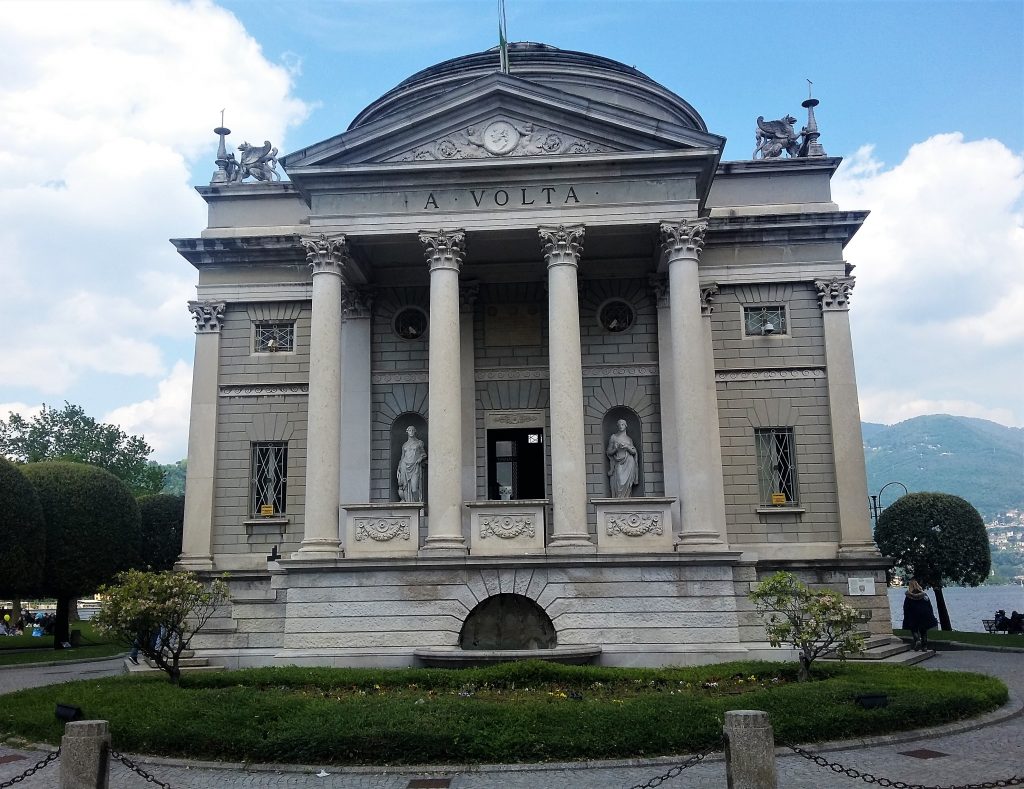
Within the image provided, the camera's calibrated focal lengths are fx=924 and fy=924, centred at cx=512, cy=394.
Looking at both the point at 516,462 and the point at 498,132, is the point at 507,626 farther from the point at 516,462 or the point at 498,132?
the point at 498,132

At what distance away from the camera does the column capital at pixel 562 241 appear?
23.6 metres

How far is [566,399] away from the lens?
2245cm

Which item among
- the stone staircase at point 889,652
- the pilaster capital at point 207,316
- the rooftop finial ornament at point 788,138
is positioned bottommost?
the stone staircase at point 889,652

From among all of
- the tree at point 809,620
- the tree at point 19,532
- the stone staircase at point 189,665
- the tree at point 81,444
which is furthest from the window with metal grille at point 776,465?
the tree at point 81,444

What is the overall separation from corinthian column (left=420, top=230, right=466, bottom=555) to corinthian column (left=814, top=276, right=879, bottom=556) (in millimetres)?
11366

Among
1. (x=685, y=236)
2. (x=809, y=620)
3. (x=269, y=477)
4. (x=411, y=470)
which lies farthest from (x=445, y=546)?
(x=685, y=236)

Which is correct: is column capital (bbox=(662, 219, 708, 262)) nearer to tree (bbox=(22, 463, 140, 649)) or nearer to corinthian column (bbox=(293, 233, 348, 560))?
corinthian column (bbox=(293, 233, 348, 560))

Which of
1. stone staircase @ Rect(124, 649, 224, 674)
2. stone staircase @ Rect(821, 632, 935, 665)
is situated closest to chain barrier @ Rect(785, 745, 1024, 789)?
stone staircase @ Rect(821, 632, 935, 665)

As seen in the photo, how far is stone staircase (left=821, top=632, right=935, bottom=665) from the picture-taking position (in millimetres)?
22594

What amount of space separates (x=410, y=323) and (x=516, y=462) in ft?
17.7

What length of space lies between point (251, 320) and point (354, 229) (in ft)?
21.4

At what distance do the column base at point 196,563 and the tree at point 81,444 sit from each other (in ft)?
147

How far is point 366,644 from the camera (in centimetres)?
2086

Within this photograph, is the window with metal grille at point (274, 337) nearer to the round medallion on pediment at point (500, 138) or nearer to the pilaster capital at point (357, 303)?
the pilaster capital at point (357, 303)
